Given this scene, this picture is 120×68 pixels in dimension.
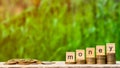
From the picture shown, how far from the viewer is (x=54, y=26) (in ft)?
8.68

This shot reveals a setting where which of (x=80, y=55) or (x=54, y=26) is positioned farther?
(x=54, y=26)

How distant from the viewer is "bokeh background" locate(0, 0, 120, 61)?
2.62 metres

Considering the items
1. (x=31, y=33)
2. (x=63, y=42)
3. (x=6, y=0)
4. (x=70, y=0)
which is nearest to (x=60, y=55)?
(x=63, y=42)

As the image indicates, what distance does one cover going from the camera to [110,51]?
1.84 meters

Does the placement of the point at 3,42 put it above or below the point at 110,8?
below

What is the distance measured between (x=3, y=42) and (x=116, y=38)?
3.55 feet

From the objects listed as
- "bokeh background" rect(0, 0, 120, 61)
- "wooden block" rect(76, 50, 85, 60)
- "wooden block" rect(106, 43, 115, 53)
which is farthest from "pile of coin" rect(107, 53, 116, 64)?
"bokeh background" rect(0, 0, 120, 61)

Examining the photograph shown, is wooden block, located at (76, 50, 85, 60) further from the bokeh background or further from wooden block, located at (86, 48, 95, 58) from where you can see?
the bokeh background

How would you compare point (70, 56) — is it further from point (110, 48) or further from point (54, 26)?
point (54, 26)

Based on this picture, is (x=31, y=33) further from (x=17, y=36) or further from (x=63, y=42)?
(x=63, y=42)

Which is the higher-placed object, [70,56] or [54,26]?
[54,26]

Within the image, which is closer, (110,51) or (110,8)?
(110,51)

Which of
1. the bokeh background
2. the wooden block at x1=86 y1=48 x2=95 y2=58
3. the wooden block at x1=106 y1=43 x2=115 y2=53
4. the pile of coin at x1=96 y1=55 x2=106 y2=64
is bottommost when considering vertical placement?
the pile of coin at x1=96 y1=55 x2=106 y2=64

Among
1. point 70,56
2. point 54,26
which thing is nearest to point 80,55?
point 70,56
